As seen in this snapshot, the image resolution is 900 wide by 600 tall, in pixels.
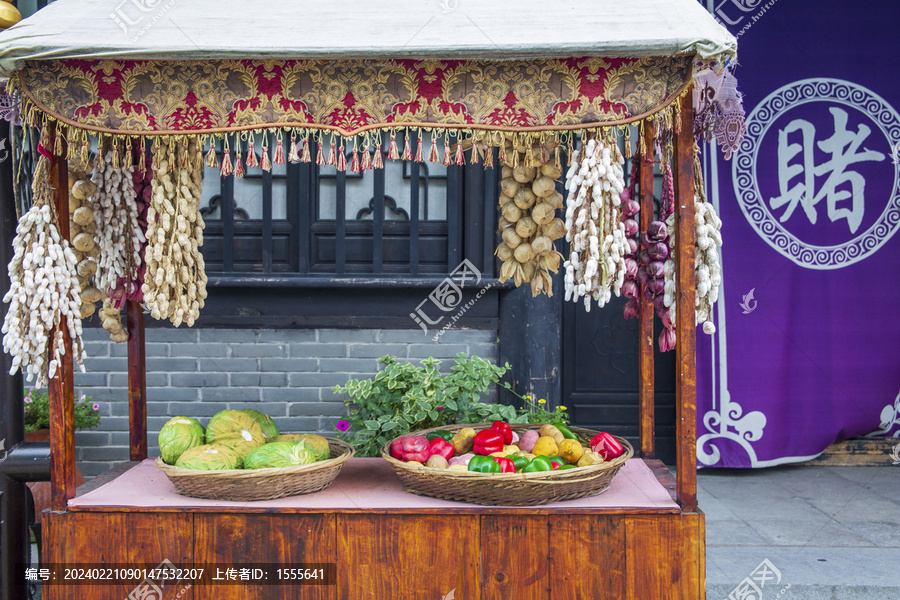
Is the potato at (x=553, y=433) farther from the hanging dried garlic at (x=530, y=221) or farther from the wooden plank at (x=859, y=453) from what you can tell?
the wooden plank at (x=859, y=453)

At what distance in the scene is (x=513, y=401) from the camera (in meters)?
4.77

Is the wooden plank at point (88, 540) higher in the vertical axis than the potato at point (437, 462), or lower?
lower

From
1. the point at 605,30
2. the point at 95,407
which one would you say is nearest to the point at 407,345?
the point at 95,407

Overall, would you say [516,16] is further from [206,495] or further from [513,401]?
[513,401]

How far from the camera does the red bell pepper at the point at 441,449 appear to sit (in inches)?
114

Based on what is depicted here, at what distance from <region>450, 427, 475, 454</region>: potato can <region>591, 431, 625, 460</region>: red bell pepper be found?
529 millimetres

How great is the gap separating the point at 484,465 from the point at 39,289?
1735 millimetres

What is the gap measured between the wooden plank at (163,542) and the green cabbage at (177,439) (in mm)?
295

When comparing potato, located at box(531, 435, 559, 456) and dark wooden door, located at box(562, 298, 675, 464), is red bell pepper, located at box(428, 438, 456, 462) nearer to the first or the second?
potato, located at box(531, 435, 559, 456)

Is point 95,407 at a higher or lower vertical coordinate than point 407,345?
lower

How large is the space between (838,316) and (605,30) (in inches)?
135

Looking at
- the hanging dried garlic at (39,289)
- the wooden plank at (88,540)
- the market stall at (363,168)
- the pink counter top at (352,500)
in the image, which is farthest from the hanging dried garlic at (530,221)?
the wooden plank at (88,540)

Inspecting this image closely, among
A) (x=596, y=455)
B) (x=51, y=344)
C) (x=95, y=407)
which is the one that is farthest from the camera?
(x=95, y=407)

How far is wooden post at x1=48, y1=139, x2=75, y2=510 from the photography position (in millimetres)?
2576
